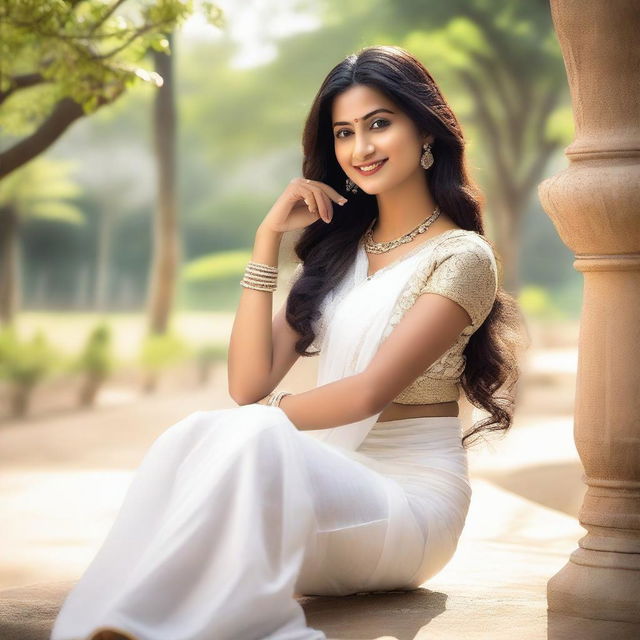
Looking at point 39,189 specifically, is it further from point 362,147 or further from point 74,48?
point 362,147

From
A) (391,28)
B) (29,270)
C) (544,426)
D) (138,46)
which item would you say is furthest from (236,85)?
(138,46)

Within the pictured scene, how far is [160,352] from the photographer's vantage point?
1552cm

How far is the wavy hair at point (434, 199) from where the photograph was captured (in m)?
3.43

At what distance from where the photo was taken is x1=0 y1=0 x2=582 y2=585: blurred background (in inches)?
198

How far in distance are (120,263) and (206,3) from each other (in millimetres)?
23875

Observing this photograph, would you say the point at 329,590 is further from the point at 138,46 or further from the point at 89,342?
the point at 89,342

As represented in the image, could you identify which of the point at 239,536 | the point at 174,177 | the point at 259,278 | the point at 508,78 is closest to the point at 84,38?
the point at 259,278

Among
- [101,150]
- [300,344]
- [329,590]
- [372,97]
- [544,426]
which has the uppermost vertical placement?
[101,150]

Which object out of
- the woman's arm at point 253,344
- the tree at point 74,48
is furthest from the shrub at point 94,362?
the woman's arm at point 253,344

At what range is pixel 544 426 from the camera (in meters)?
12.9

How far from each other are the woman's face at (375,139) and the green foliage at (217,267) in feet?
77.2

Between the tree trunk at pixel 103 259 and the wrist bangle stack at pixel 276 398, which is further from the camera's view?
the tree trunk at pixel 103 259

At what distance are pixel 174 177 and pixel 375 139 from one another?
1270 cm

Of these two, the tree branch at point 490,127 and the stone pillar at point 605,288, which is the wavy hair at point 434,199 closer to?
the stone pillar at point 605,288
